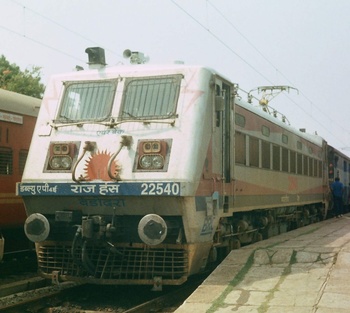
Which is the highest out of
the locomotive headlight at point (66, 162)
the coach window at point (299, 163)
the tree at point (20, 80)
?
the tree at point (20, 80)

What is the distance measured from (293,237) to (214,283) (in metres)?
4.44

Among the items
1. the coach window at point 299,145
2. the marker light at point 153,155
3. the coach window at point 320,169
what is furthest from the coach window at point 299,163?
the marker light at point 153,155

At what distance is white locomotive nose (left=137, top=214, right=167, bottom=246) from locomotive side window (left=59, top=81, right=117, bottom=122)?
1.87 meters

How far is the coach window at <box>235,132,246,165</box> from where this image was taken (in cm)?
992

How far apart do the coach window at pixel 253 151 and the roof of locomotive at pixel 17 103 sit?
440 cm

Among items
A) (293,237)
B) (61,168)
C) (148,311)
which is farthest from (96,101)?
(293,237)

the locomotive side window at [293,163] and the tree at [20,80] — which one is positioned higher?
the tree at [20,80]

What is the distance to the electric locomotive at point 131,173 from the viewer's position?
7.88m

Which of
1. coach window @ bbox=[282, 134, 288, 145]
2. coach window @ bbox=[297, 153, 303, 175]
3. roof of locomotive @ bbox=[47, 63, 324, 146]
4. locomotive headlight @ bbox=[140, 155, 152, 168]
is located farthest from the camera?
coach window @ bbox=[297, 153, 303, 175]

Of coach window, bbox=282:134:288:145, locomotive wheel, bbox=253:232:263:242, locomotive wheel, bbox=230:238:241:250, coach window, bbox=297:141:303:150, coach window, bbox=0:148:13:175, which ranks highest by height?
coach window, bbox=297:141:303:150

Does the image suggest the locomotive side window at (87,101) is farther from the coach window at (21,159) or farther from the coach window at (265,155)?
the coach window at (265,155)

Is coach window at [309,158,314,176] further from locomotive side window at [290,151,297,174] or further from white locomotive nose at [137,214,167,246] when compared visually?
white locomotive nose at [137,214,167,246]

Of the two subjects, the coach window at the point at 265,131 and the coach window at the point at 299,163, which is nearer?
the coach window at the point at 265,131

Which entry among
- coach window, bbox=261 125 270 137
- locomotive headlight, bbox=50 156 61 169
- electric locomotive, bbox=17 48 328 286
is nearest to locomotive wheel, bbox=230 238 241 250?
electric locomotive, bbox=17 48 328 286
